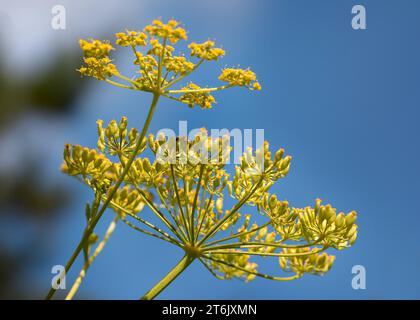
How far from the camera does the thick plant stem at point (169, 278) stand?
4.05 m

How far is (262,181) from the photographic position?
4.62m

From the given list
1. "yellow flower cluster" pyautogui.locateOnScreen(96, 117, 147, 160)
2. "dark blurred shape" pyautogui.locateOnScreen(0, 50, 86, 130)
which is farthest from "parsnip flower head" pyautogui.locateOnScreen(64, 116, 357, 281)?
"dark blurred shape" pyautogui.locateOnScreen(0, 50, 86, 130)

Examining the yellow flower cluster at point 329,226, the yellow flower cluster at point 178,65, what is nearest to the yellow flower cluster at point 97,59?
the yellow flower cluster at point 178,65

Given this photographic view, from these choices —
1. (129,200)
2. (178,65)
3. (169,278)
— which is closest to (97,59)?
(178,65)

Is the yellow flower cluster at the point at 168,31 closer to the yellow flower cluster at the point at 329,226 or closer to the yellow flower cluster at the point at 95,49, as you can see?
the yellow flower cluster at the point at 95,49

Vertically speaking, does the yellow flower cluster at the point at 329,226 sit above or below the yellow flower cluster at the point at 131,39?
below

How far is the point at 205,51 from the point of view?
4.35 m

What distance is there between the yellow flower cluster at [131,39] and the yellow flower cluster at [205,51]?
0.44 meters

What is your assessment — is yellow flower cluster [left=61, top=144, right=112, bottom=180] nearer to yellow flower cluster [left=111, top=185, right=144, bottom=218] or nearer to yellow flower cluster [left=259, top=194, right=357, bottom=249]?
yellow flower cluster [left=111, top=185, right=144, bottom=218]

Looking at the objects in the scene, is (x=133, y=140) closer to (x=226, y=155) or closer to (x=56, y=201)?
(x=226, y=155)

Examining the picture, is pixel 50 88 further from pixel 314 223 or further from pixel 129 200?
pixel 314 223

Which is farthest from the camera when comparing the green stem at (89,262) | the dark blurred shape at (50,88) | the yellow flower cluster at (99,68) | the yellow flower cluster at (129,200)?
the dark blurred shape at (50,88)
